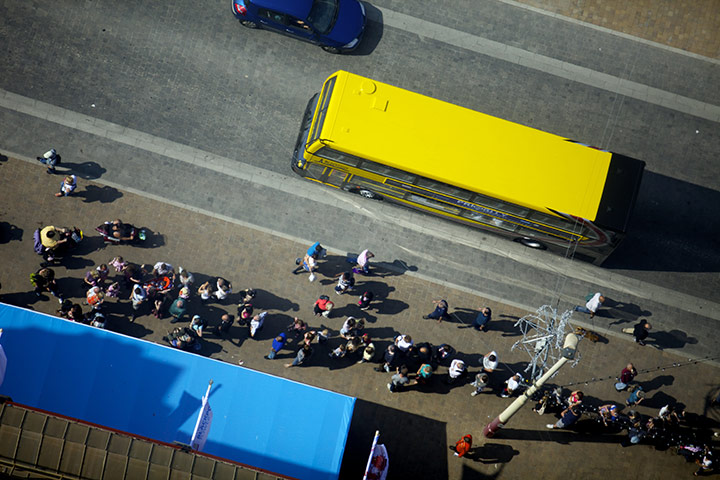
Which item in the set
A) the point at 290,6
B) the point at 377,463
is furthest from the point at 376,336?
the point at 290,6

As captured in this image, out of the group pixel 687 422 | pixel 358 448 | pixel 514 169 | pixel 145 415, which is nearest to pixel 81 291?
pixel 145 415

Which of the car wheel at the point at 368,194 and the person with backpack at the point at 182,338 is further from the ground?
the car wheel at the point at 368,194

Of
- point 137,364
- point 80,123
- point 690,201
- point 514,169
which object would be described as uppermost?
point 690,201

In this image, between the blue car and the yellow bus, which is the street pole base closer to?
the yellow bus

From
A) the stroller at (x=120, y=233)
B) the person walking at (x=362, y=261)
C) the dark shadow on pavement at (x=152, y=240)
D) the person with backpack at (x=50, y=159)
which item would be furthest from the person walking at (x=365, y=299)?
the person with backpack at (x=50, y=159)

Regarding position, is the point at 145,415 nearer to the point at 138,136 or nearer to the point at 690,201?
the point at 138,136

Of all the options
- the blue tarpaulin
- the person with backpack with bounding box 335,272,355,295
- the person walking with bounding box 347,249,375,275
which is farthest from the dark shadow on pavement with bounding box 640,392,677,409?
the person with backpack with bounding box 335,272,355,295

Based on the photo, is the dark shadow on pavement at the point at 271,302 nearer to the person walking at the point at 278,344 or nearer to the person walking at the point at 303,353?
the person walking at the point at 278,344
